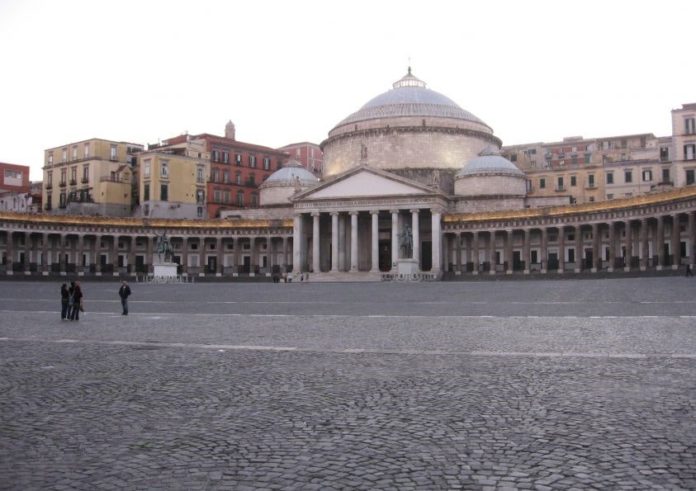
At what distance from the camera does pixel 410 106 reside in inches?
3666

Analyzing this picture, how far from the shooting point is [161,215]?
92.6 m

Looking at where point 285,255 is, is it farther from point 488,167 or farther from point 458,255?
point 488,167

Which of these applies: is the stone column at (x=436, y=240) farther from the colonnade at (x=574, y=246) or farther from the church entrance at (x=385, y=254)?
the church entrance at (x=385, y=254)

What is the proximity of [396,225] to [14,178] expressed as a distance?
2443 inches

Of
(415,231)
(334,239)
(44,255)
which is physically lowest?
(44,255)

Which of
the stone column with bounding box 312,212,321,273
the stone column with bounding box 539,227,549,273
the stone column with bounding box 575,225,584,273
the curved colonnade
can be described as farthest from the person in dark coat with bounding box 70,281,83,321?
the stone column with bounding box 575,225,584,273

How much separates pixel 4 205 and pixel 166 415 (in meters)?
104

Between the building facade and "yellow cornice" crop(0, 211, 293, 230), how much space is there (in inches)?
303

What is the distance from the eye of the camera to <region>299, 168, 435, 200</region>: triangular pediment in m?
78.0

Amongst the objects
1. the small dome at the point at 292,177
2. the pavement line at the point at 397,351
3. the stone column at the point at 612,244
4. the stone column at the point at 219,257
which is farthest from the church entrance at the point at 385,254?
the pavement line at the point at 397,351

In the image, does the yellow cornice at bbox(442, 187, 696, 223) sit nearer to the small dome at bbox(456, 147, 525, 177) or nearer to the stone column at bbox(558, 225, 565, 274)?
the stone column at bbox(558, 225, 565, 274)

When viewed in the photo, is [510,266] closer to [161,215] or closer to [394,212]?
[394,212]

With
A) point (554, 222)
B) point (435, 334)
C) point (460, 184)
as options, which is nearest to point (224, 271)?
point (460, 184)

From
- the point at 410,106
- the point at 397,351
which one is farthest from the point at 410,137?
the point at 397,351
